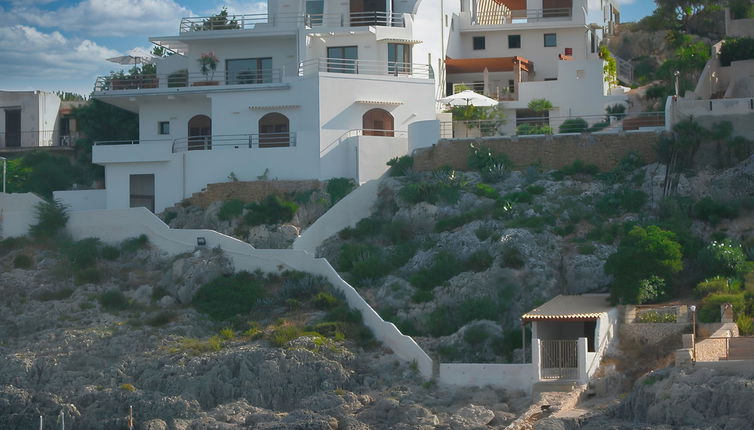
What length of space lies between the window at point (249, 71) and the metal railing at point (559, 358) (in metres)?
22.4

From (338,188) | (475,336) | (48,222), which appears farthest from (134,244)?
(475,336)

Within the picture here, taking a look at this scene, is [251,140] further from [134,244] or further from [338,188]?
[134,244]

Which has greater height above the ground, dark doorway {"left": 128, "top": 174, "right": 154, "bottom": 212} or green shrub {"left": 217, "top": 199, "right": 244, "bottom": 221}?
Result: dark doorway {"left": 128, "top": 174, "right": 154, "bottom": 212}

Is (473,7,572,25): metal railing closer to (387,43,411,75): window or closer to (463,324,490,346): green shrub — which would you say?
(387,43,411,75): window

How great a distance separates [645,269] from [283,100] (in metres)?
19.2

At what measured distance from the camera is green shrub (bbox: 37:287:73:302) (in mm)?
51938

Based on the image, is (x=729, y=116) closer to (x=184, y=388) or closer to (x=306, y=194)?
(x=306, y=194)

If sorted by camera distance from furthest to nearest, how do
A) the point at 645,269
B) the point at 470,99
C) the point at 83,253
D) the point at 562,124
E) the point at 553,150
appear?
the point at 470,99
the point at 562,124
the point at 553,150
the point at 83,253
the point at 645,269

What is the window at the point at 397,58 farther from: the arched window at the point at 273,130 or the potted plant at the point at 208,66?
the potted plant at the point at 208,66

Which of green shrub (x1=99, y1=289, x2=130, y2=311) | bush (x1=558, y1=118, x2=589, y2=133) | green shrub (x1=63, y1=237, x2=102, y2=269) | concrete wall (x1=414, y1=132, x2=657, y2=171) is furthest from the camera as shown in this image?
bush (x1=558, y1=118, x2=589, y2=133)

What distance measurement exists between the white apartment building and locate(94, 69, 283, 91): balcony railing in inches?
2.0

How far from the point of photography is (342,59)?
6081 cm

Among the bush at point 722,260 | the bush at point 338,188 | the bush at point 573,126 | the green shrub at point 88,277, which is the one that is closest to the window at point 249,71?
the bush at point 338,188

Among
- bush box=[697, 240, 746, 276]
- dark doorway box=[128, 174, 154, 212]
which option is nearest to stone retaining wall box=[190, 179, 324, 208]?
dark doorway box=[128, 174, 154, 212]
